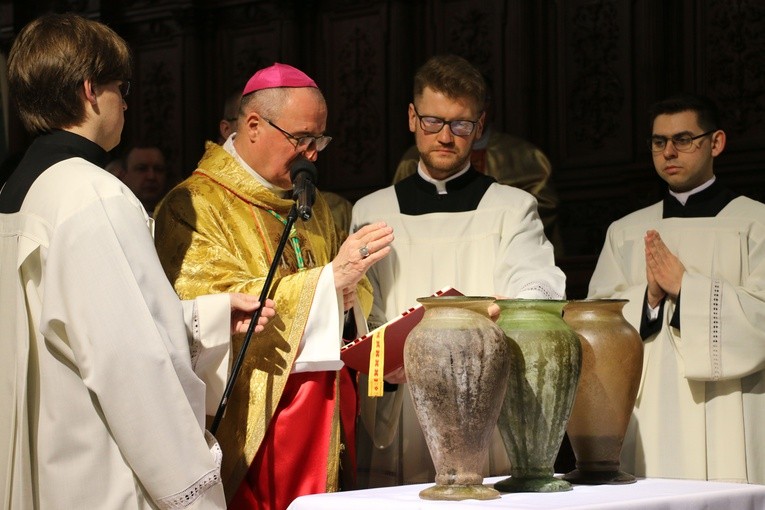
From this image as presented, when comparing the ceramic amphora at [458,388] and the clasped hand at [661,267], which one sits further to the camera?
the clasped hand at [661,267]

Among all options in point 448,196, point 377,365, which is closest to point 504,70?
point 448,196

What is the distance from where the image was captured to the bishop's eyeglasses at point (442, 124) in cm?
479

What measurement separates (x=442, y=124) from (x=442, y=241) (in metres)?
0.49

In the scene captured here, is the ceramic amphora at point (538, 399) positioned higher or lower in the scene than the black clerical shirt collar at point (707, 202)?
lower

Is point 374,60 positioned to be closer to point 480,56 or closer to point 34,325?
point 480,56

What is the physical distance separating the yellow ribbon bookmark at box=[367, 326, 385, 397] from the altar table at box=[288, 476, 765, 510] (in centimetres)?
31

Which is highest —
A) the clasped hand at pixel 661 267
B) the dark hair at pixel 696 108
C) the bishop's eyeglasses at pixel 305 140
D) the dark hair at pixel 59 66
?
Result: the dark hair at pixel 696 108

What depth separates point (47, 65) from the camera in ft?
11.5

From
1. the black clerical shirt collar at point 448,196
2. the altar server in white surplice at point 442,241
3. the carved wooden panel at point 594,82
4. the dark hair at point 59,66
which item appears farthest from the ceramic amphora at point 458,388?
the carved wooden panel at point 594,82

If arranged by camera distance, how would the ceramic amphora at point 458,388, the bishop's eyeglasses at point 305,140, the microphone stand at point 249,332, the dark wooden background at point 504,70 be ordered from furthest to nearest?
the dark wooden background at point 504,70 → the bishop's eyeglasses at point 305,140 → the microphone stand at point 249,332 → the ceramic amphora at point 458,388

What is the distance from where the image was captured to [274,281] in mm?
4152

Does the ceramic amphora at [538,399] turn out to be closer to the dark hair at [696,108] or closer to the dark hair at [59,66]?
the dark hair at [59,66]

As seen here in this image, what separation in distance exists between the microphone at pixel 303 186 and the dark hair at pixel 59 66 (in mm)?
640

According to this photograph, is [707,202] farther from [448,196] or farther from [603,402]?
[603,402]
